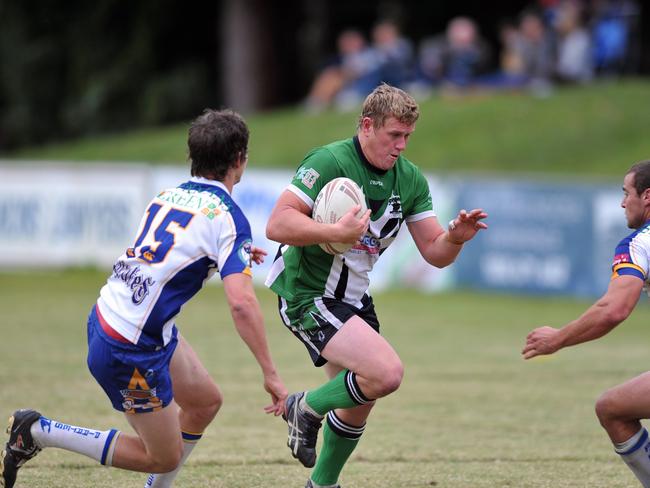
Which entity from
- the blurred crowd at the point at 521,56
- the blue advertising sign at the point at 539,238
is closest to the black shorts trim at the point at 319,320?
the blue advertising sign at the point at 539,238

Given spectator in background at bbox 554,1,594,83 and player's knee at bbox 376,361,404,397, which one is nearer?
player's knee at bbox 376,361,404,397

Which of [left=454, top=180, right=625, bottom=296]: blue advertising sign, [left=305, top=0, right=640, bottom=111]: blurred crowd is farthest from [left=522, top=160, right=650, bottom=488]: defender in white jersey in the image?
[left=305, top=0, right=640, bottom=111]: blurred crowd

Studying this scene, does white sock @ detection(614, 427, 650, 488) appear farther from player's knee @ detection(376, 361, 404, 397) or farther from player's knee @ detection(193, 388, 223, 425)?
player's knee @ detection(193, 388, 223, 425)

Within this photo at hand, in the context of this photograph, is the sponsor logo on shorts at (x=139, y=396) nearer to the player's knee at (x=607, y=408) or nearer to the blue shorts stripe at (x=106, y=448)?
the blue shorts stripe at (x=106, y=448)

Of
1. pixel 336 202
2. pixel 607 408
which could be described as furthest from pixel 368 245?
pixel 607 408

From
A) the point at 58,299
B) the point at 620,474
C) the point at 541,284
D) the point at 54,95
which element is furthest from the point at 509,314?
the point at 54,95

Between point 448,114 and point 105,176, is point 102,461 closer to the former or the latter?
point 105,176

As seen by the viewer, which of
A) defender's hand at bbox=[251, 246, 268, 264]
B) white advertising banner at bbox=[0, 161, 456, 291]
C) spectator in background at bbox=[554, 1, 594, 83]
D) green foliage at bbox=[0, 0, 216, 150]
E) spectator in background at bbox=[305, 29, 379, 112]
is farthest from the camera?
green foliage at bbox=[0, 0, 216, 150]

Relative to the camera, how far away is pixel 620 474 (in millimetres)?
6824

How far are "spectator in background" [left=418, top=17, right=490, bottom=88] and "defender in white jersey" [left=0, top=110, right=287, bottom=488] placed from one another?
16.6 meters

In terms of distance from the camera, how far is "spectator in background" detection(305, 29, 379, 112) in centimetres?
2193

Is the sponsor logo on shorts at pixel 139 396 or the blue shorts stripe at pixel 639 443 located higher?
the sponsor logo on shorts at pixel 139 396

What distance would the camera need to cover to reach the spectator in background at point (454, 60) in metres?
21.5

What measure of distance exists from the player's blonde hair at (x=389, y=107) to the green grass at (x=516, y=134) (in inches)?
600
